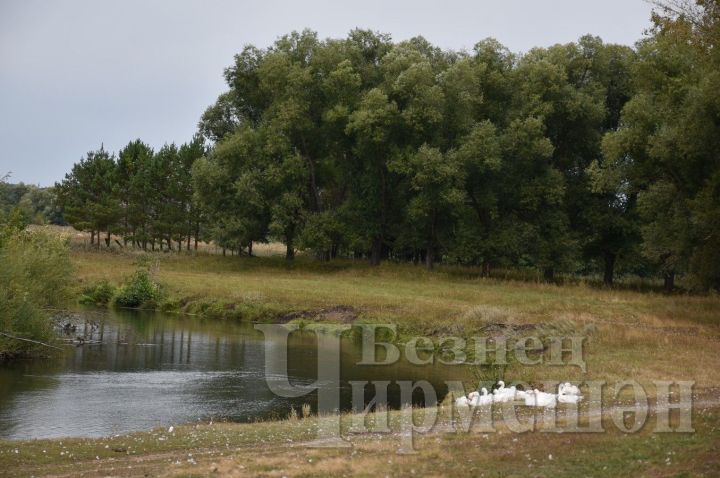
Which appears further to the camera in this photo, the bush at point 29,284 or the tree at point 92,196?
the tree at point 92,196

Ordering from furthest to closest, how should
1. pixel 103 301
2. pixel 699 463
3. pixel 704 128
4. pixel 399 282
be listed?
1. pixel 399 282
2. pixel 103 301
3. pixel 704 128
4. pixel 699 463

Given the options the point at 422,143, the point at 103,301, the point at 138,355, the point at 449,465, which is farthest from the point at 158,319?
the point at 449,465

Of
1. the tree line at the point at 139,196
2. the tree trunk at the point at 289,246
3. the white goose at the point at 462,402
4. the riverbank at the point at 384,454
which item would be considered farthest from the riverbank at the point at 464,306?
the tree line at the point at 139,196

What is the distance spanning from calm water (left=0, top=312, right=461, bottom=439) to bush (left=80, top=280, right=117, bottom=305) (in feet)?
32.9

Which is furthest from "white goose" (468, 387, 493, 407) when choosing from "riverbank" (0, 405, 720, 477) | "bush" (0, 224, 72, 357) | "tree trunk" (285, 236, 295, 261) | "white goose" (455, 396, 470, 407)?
"tree trunk" (285, 236, 295, 261)

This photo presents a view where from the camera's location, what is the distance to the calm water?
2164 cm

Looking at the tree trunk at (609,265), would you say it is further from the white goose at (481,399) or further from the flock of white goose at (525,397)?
the white goose at (481,399)

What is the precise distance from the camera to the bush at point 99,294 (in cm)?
5019

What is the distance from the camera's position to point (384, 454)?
14.9m

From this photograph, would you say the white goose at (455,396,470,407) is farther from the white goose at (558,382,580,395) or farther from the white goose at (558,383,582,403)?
the white goose at (558,382,580,395)

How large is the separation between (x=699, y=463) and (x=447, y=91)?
4959 centimetres

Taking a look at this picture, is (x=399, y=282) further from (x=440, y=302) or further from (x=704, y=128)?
(x=704, y=128)

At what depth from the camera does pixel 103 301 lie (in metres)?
50.8

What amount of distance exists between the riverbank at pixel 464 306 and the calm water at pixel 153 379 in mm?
4688
